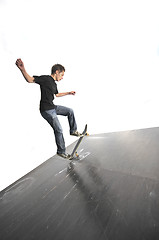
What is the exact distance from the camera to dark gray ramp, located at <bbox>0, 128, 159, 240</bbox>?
2.56 ft

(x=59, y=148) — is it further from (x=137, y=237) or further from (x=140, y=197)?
(x=137, y=237)

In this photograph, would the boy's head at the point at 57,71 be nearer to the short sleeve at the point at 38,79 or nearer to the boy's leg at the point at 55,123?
the short sleeve at the point at 38,79

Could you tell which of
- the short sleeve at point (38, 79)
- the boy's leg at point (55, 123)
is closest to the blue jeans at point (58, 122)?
the boy's leg at point (55, 123)

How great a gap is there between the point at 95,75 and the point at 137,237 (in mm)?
5820

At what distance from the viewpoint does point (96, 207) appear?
1016 mm

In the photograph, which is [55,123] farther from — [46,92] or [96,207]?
[96,207]

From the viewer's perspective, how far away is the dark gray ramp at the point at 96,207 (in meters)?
0.78

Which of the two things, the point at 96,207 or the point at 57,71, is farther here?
the point at 57,71

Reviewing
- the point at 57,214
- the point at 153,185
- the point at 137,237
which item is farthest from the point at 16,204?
the point at 153,185

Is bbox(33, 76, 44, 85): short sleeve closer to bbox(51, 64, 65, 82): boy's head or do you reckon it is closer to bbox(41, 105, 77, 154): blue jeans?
bbox(51, 64, 65, 82): boy's head

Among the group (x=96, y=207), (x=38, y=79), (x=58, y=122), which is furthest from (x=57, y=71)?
(x=96, y=207)

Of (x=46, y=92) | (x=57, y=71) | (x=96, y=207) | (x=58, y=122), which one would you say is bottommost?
(x=96, y=207)

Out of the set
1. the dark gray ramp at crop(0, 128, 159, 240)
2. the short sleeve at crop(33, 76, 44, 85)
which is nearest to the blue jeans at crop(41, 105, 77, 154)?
the short sleeve at crop(33, 76, 44, 85)

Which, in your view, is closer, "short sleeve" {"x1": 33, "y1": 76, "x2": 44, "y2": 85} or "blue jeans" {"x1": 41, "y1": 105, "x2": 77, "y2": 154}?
"short sleeve" {"x1": 33, "y1": 76, "x2": 44, "y2": 85}
